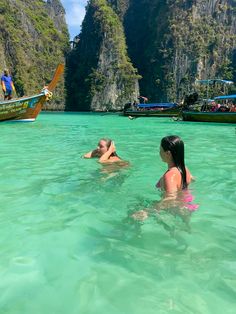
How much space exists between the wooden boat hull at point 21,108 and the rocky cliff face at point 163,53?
213 ft

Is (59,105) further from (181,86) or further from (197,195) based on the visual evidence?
(197,195)

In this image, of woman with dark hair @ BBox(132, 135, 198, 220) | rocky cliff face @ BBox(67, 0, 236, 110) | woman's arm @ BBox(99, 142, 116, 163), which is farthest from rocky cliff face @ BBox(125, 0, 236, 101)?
woman with dark hair @ BBox(132, 135, 198, 220)

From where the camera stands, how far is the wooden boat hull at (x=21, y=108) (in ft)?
59.0

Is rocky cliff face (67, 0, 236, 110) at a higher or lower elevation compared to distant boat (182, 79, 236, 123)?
higher

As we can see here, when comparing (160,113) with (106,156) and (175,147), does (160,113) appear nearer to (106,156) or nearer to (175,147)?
(106,156)

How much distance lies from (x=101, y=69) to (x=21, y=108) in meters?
72.2

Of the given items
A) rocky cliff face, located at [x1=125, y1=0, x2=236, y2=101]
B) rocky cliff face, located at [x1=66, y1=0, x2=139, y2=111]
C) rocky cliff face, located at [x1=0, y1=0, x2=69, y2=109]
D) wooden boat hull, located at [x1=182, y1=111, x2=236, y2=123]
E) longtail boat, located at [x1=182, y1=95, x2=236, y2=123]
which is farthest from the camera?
rocky cliff face, located at [x1=66, y1=0, x2=139, y2=111]

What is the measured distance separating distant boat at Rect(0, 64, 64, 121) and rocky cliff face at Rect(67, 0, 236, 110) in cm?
6477

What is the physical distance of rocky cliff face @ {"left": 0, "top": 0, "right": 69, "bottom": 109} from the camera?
279 ft

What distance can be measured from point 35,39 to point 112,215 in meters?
101

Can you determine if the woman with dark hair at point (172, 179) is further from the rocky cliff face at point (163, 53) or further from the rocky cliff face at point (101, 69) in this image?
the rocky cliff face at point (101, 69)

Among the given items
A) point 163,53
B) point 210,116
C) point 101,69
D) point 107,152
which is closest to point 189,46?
point 163,53

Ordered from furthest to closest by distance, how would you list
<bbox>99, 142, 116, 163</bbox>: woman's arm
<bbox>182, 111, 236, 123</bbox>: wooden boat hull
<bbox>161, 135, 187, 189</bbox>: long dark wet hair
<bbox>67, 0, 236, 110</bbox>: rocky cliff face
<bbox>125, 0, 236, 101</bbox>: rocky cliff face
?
<bbox>67, 0, 236, 110</bbox>: rocky cliff face
<bbox>125, 0, 236, 101</bbox>: rocky cliff face
<bbox>182, 111, 236, 123</bbox>: wooden boat hull
<bbox>99, 142, 116, 163</bbox>: woman's arm
<bbox>161, 135, 187, 189</bbox>: long dark wet hair

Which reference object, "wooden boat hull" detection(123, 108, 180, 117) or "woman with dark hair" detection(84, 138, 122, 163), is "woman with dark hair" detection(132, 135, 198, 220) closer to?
"woman with dark hair" detection(84, 138, 122, 163)
